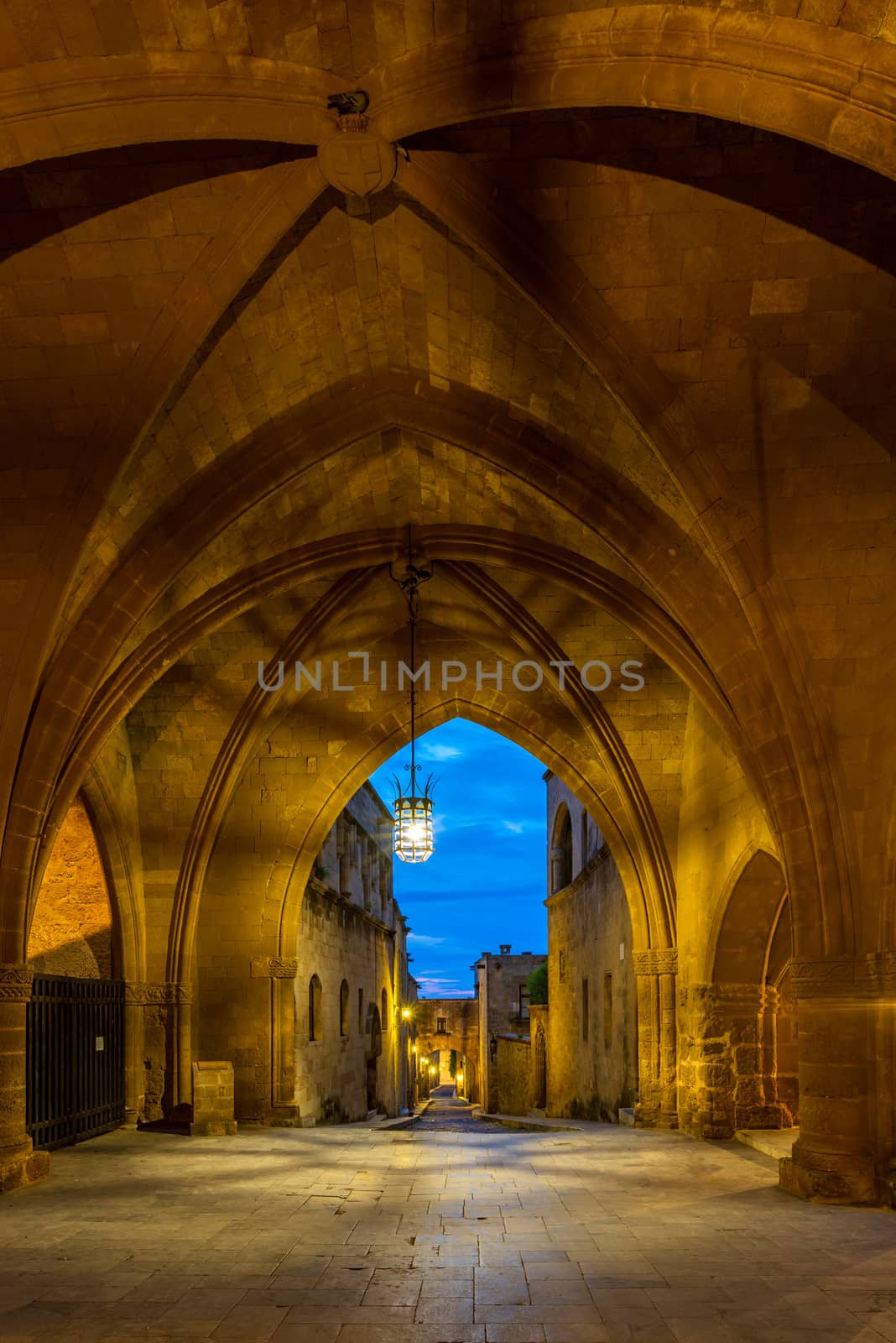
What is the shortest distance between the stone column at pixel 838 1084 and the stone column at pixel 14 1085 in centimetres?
517

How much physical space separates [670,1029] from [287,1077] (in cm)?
442

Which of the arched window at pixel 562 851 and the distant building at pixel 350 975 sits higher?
the arched window at pixel 562 851

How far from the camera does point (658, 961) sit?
1239 centimetres

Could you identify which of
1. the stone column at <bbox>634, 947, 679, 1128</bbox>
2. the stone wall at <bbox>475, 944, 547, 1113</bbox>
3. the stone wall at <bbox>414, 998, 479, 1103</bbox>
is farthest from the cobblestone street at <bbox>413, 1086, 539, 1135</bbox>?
the stone column at <bbox>634, 947, 679, 1128</bbox>

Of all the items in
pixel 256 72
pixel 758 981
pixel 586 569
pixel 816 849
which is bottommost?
pixel 758 981

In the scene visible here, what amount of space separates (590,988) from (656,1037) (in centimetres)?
529

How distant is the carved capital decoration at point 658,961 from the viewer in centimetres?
1229

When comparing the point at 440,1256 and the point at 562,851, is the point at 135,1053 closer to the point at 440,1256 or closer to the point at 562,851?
the point at 440,1256

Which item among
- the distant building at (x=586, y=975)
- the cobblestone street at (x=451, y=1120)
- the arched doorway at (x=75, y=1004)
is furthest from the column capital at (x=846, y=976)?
the cobblestone street at (x=451, y=1120)

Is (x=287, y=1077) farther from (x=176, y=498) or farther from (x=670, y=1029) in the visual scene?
(x=176, y=498)

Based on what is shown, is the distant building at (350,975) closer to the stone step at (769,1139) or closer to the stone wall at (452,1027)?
the stone step at (769,1139)

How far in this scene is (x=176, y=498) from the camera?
9.07 meters

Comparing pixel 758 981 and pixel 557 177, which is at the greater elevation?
pixel 557 177

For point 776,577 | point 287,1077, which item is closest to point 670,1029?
point 287,1077
